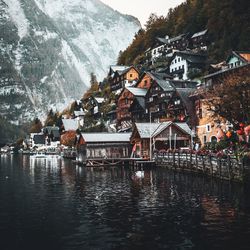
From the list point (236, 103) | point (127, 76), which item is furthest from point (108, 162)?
point (127, 76)

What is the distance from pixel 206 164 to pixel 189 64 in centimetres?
6262

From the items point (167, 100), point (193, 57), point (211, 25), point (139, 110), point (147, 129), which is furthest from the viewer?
point (211, 25)

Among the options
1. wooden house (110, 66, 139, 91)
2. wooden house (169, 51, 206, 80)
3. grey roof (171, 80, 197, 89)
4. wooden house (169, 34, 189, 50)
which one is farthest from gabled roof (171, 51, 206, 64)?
wooden house (110, 66, 139, 91)

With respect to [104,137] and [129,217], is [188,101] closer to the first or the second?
[104,137]

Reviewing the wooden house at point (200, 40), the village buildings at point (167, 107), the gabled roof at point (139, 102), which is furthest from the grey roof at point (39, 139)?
the wooden house at point (200, 40)

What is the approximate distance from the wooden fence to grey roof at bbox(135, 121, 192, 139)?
553cm

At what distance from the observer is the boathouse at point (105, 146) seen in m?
77.8

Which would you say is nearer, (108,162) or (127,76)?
(108,162)

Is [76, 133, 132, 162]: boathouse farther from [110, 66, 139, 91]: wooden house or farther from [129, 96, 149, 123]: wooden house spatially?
[110, 66, 139, 91]: wooden house

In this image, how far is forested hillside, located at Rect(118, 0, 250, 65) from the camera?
100 metres

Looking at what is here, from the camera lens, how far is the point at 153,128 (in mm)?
74812

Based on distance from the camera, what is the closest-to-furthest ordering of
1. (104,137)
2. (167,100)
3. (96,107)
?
(104,137), (167,100), (96,107)

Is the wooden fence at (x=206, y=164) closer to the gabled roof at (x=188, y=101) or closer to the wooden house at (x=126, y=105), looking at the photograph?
the gabled roof at (x=188, y=101)

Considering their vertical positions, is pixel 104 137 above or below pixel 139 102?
below
